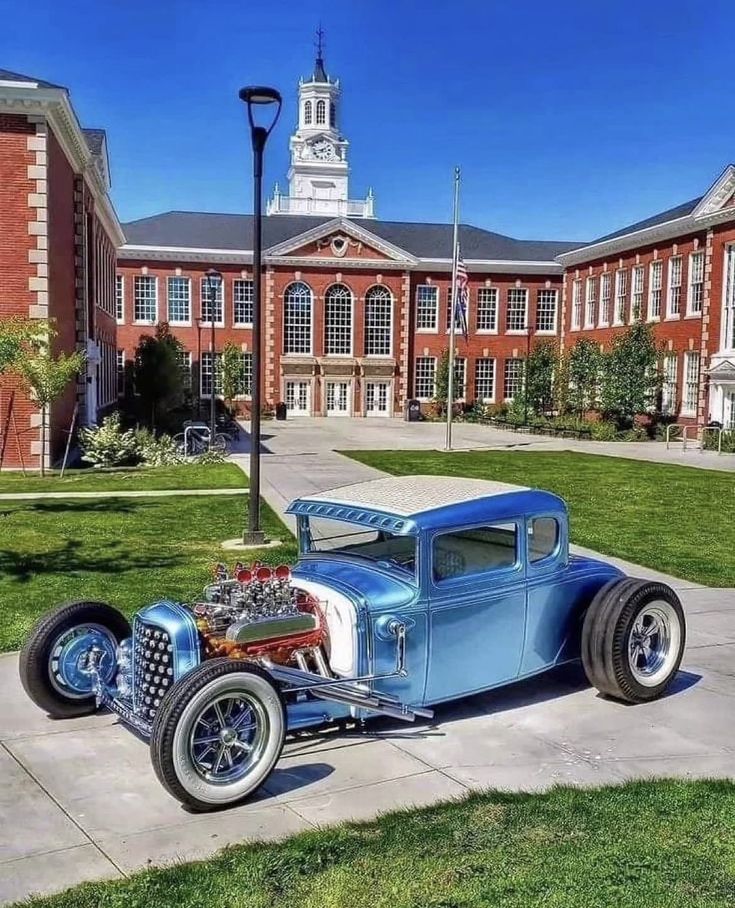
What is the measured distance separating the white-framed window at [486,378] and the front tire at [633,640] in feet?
166

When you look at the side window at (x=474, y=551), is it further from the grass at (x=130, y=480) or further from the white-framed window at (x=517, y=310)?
the white-framed window at (x=517, y=310)

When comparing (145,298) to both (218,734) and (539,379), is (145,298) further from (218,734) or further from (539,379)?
(218,734)

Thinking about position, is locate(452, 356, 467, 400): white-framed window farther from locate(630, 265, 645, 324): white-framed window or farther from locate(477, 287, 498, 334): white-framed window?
locate(630, 265, 645, 324): white-framed window

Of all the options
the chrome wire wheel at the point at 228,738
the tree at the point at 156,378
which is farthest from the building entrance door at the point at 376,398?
the chrome wire wheel at the point at 228,738

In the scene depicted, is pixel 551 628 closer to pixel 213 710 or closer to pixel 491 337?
pixel 213 710

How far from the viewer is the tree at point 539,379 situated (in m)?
47.6

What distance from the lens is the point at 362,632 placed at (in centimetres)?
571

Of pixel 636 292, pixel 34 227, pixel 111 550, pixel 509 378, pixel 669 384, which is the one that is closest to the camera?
pixel 111 550

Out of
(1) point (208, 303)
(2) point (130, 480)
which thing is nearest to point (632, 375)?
(1) point (208, 303)

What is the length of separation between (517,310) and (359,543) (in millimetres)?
52243

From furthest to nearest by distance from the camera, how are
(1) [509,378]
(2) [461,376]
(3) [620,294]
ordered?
(1) [509,378], (2) [461,376], (3) [620,294]

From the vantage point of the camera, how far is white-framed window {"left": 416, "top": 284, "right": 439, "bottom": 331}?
56000 millimetres

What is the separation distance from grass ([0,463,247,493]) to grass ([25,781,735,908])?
577 inches

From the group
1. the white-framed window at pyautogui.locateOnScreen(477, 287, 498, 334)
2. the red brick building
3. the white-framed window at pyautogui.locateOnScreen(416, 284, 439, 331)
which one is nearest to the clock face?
the white-framed window at pyautogui.locateOnScreen(416, 284, 439, 331)
